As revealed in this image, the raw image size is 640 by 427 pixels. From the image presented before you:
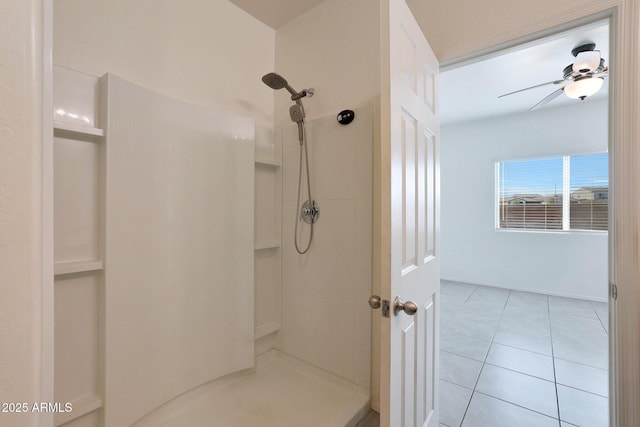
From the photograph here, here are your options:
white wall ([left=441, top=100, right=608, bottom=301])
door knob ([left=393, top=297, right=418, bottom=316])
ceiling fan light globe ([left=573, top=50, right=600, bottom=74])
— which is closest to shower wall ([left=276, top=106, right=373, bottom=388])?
door knob ([left=393, top=297, right=418, bottom=316])

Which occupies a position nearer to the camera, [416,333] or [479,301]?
[416,333]

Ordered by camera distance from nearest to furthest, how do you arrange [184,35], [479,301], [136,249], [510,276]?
[136,249]
[184,35]
[479,301]
[510,276]

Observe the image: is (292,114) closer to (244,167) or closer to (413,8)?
(244,167)

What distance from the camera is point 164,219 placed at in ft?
4.39

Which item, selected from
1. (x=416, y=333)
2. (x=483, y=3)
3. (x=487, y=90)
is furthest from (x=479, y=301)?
(x=483, y=3)

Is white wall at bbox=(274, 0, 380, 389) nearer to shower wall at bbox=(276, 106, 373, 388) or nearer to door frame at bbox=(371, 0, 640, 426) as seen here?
shower wall at bbox=(276, 106, 373, 388)

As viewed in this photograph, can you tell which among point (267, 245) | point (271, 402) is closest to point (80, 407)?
point (271, 402)

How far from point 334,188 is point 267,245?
62 cm

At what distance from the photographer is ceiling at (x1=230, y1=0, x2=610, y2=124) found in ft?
5.80

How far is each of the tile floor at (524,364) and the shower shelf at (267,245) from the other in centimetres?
147

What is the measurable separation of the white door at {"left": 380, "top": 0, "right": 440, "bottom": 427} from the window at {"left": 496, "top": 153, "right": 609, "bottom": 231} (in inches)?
143

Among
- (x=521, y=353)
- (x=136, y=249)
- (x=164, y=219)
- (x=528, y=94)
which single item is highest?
(x=528, y=94)

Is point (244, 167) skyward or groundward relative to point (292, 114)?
groundward

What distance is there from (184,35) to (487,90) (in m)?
3.26
